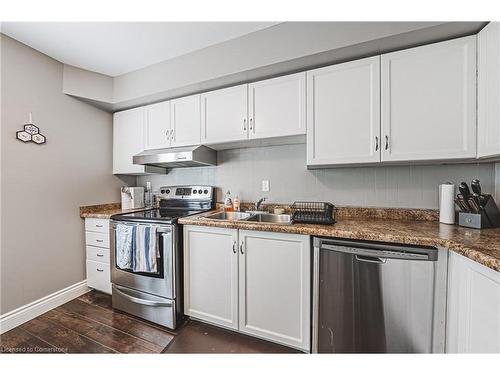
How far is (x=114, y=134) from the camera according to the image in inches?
103

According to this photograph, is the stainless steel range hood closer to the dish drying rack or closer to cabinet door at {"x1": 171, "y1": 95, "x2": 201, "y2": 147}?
cabinet door at {"x1": 171, "y1": 95, "x2": 201, "y2": 147}

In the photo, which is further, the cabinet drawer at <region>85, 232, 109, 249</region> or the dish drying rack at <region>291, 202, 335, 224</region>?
the cabinet drawer at <region>85, 232, 109, 249</region>

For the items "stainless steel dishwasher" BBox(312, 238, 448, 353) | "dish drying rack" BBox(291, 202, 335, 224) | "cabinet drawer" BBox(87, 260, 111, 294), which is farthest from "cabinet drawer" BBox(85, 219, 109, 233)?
"stainless steel dishwasher" BBox(312, 238, 448, 353)

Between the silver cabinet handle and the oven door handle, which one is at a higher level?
the silver cabinet handle

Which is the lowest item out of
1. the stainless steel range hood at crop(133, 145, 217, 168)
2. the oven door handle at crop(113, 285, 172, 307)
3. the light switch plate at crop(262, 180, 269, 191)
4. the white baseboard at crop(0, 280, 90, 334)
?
the white baseboard at crop(0, 280, 90, 334)

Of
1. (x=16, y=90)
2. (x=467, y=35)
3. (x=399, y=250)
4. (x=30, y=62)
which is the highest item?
(x=30, y=62)

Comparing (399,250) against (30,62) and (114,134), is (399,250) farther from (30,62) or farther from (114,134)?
(30,62)

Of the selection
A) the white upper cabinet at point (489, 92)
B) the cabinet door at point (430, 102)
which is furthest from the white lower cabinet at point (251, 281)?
the white upper cabinet at point (489, 92)

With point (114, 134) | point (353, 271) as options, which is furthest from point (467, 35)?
point (114, 134)

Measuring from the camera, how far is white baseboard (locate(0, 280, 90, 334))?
173 cm

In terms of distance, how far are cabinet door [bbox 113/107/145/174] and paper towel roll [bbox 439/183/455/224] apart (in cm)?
277

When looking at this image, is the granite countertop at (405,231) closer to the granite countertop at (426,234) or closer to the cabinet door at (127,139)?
the granite countertop at (426,234)

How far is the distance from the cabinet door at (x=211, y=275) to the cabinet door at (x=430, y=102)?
1.37 meters
